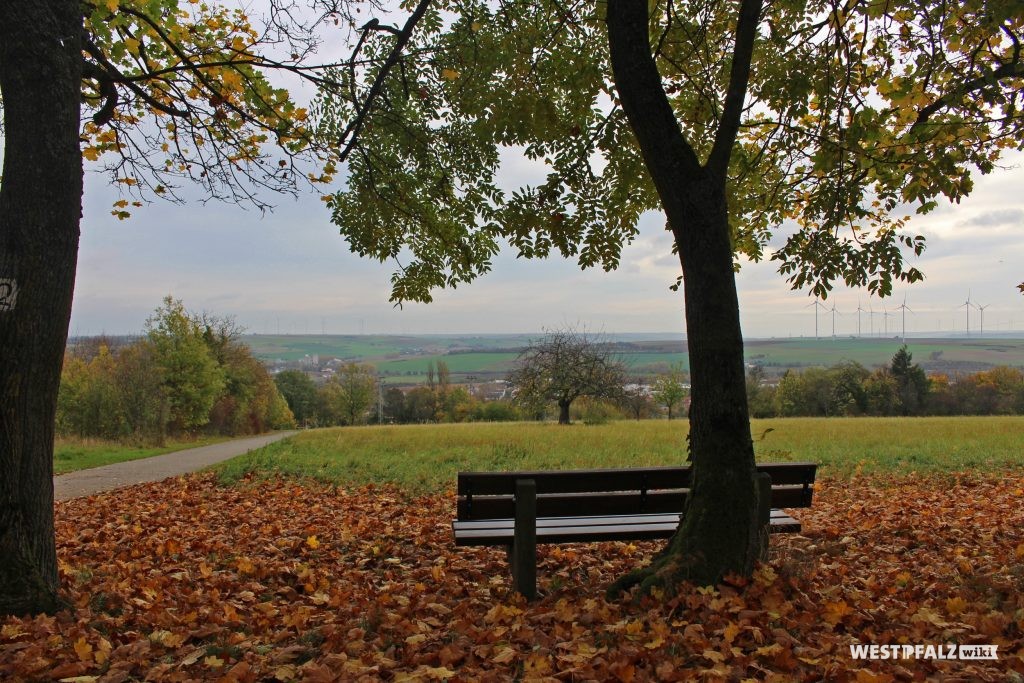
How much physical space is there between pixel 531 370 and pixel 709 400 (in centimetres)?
3415

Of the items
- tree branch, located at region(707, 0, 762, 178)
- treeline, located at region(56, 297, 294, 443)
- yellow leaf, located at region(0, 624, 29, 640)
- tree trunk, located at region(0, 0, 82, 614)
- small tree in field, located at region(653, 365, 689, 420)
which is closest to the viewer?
yellow leaf, located at region(0, 624, 29, 640)

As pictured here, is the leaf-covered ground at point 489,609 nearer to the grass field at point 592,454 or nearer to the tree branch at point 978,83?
the grass field at point 592,454

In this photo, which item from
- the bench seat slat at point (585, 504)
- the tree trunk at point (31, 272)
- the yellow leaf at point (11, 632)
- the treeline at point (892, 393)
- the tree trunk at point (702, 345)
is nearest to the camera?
the yellow leaf at point (11, 632)

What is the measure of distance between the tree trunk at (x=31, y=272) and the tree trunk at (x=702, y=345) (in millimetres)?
3769

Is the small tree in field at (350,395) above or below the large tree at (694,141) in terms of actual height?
below

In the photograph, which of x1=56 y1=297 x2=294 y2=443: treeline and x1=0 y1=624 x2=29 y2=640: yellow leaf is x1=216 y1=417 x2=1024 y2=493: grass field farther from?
x1=56 y1=297 x2=294 y2=443: treeline

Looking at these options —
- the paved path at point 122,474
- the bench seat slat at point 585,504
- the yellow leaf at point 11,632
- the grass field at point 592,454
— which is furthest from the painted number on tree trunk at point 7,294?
the paved path at point 122,474

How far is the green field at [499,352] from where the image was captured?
101463 mm

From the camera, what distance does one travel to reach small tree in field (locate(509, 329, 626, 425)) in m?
37.6

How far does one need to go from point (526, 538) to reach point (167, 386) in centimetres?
3490

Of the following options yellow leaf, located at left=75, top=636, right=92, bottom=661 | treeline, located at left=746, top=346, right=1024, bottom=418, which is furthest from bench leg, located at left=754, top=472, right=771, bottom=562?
treeline, located at left=746, top=346, right=1024, bottom=418

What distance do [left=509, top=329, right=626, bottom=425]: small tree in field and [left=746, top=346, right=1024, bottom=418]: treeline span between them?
26.1m

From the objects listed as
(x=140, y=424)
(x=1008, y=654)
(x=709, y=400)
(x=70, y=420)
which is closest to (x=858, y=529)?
(x=709, y=400)

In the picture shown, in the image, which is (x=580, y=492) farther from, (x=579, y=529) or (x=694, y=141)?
(x=694, y=141)
